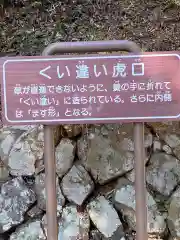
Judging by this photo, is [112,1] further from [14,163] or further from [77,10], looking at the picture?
[14,163]

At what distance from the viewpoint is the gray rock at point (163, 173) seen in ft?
9.47

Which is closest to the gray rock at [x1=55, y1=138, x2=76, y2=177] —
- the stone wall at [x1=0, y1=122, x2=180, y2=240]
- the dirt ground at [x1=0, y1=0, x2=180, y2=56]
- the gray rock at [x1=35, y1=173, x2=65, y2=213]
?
the stone wall at [x1=0, y1=122, x2=180, y2=240]

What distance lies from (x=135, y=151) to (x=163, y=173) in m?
0.76

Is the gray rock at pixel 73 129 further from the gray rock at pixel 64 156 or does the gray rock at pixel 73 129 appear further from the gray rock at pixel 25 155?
the gray rock at pixel 25 155

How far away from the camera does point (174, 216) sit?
281 centimetres

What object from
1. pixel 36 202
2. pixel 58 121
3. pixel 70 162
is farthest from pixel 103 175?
pixel 58 121

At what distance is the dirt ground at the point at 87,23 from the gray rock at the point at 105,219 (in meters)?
1.54

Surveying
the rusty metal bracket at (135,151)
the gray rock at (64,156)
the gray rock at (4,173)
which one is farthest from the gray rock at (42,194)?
the rusty metal bracket at (135,151)

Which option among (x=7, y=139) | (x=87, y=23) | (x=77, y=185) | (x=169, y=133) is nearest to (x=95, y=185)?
(x=77, y=185)

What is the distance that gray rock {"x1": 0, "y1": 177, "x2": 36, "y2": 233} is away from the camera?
9.52ft

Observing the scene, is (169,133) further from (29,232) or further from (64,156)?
(29,232)

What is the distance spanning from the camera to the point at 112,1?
164 inches

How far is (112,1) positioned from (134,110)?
235 cm

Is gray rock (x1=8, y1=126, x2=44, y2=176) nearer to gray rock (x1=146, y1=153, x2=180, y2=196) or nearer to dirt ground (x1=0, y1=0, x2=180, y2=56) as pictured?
gray rock (x1=146, y1=153, x2=180, y2=196)
